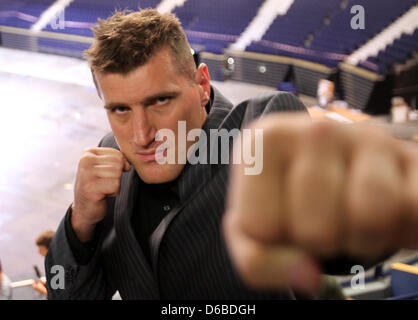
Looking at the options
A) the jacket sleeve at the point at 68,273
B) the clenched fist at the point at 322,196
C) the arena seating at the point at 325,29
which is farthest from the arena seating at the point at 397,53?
the clenched fist at the point at 322,196

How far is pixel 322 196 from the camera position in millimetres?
186

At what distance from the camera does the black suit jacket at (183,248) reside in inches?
22.1

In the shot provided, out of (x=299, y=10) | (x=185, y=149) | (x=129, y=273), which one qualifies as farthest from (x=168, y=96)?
(x=299, y=10)

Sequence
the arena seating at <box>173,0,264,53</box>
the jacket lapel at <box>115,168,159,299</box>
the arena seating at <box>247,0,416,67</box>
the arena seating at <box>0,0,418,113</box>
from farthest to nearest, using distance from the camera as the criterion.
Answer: the arena seating at <box>173,0,264,53</box>
the arena seating at <box>247,0,416,67</box>
the arena seating at <box>0,0,418,113</box>
the jacket lapel at <box>115,168,159,299</box>

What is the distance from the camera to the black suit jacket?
562 millimetres

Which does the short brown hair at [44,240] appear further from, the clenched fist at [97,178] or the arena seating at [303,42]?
the arena seating at [303,42]

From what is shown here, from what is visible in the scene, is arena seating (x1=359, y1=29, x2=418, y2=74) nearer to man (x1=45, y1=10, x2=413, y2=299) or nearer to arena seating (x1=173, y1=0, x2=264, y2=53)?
arena seating (x1=173, y1=0, x2=264, y2=53)

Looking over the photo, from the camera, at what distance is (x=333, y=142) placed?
0.19m

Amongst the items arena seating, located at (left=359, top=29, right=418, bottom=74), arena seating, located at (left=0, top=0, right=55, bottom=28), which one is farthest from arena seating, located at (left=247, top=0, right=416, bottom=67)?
arena seating, located at (left=0, top=0, right=55, bottom=28)

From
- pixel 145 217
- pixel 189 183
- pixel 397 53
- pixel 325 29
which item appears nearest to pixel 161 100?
pixel 189 183

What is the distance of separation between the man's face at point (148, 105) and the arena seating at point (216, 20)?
14.9 ft

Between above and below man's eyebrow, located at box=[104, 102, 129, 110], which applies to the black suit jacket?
below

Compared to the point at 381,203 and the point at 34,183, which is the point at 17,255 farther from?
the point at 381,203

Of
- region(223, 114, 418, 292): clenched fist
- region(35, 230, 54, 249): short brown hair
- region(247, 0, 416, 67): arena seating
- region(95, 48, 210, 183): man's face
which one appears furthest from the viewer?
region(247, 0, 416, 67): arena seating
